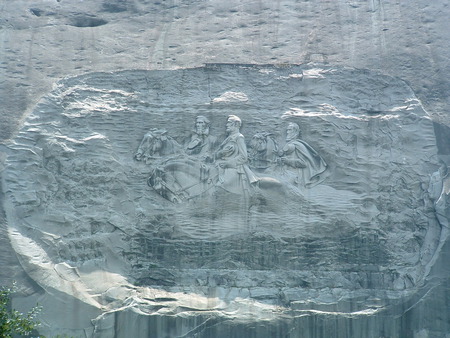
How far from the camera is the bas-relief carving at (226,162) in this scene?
44.3 ft

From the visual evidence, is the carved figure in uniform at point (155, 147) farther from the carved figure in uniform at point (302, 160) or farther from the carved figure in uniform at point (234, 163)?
the carved figure in uniform at point (302, 160)

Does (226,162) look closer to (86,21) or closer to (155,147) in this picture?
(155,147)

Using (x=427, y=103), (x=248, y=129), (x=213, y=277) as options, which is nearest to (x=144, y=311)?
(x=213, y=277)

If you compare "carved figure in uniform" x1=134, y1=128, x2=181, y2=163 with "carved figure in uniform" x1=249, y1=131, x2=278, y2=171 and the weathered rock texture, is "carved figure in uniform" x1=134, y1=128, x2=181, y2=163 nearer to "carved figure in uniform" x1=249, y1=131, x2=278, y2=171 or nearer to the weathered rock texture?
the weathered rock texture

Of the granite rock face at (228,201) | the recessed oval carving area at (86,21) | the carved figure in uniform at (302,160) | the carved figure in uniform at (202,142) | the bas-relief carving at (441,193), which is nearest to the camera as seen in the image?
the granite rock face at (228,201)

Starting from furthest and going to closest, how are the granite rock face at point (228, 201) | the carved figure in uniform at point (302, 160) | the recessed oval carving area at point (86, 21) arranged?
the recessed oval carving area at point (86, 21), the carved figure in uniform at point (302, 160), the granite rock face at point (228, 201)

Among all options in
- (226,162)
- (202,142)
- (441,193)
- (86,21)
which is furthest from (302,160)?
(86,21)

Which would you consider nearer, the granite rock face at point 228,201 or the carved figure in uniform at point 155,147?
the granite rock face at point 228,201

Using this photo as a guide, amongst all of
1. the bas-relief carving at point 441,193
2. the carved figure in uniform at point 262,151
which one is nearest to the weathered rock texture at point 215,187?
the bas-relief carving at point 441,193

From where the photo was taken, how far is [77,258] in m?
12.9

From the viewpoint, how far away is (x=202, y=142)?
13.8 metres

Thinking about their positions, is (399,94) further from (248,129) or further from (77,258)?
(77,258)

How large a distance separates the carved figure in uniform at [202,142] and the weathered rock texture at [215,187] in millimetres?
130

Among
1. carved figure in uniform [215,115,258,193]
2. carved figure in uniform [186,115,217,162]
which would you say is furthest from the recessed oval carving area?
carved figure in uniform [215,115,258,193]
